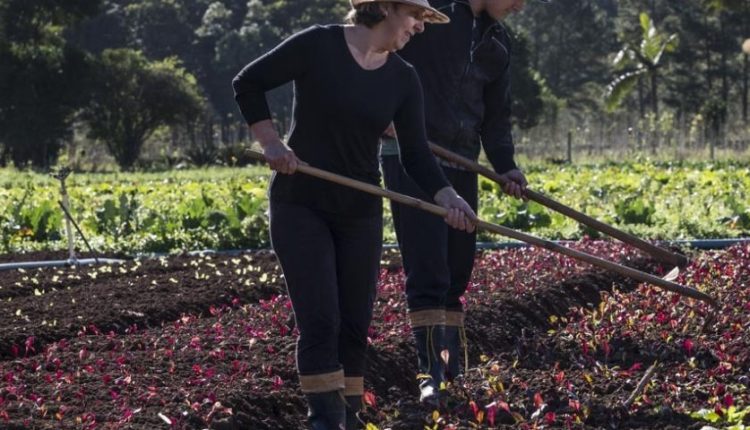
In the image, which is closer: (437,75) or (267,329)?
(437,75)

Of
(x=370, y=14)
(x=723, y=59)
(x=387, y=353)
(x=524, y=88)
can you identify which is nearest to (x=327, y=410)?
(x=370, y=14)

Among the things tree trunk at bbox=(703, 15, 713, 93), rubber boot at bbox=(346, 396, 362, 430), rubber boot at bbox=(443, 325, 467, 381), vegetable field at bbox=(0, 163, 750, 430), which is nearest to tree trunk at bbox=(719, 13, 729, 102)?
tree trunk at bbox=(703, 15, 713, 93)

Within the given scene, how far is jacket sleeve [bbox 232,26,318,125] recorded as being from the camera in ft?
16.6

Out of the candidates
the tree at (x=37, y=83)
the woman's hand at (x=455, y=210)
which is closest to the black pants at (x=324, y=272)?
the woman's hand at (x=455, y=210)

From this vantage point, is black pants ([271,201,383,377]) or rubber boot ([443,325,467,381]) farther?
rubber boot ([443,325,467,381])

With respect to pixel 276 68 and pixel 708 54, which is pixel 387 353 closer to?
pixel 276 68

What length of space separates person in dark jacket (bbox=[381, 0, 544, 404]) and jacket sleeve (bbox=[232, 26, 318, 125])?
3.43 ft

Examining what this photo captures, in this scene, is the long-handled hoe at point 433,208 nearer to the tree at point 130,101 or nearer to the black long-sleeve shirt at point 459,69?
the black long-sleeve shirt at point 459,69

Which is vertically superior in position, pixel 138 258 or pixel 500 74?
pixel 500 74

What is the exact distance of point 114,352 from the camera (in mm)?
7184

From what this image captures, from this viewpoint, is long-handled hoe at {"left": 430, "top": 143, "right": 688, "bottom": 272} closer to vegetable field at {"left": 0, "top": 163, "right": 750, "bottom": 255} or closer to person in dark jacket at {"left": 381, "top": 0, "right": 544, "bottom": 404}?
person in dark jacket at {"left": 381, "top": 0, "right": 544, "bottom": 404}

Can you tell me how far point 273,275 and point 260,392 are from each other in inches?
170

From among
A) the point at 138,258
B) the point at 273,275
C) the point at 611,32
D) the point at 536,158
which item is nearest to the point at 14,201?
the point at 138,258

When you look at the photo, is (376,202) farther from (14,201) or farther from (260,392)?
(14,201)
